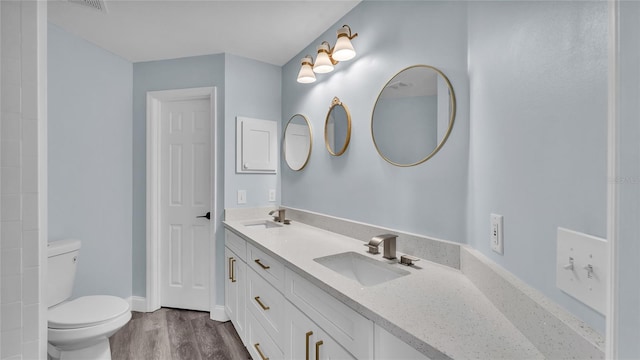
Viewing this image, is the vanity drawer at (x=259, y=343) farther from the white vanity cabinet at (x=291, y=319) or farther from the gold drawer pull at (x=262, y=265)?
the gold drawer pull at (x=262, y=265)

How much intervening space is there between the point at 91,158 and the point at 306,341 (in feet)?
7.66

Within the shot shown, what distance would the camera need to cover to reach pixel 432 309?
2.60 feet

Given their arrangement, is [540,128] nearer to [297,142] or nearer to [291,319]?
[291,319]

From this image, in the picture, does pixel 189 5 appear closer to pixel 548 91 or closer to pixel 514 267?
pixel 548 91

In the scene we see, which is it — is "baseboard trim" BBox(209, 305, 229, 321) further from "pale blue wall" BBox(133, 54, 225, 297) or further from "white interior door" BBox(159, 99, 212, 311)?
"pale blue wall" BBox(133, 54, 225, 297)

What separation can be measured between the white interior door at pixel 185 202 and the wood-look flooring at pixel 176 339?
206 millimetres

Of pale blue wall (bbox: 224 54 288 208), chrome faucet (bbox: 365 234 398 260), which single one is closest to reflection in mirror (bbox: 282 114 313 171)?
pale blue wall (bbox: 224 54 288 208)

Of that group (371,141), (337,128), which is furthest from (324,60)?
(371,141)

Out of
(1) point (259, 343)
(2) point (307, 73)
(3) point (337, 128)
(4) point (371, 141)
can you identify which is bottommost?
(1) point (259, 343)

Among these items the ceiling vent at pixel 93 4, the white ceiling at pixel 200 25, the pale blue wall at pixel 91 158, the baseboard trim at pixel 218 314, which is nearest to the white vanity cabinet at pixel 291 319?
the baseboard trim at pixel 218 314

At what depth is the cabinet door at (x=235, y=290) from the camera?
6.19 ft

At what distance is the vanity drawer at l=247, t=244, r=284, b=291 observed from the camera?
1.33 metres

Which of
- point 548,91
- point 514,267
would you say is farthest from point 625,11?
point 514,267

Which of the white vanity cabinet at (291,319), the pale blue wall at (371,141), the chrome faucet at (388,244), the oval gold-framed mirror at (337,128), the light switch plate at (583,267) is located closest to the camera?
the light switch plate at (583,267)
